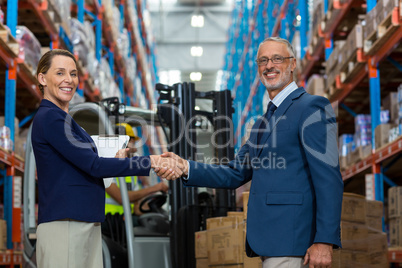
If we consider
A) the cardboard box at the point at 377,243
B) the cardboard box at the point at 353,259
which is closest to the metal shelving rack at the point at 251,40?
the cardboard box at the point at 377,243

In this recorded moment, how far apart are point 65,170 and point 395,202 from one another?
405cm

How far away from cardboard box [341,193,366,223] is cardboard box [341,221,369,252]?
0.04 metres

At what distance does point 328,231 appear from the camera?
2361 millimetres

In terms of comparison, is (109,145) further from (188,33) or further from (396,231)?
(188,33)

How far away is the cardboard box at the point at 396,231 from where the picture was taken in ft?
18.5

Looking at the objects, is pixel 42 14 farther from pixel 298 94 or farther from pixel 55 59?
pixel 298 94

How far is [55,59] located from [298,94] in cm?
112

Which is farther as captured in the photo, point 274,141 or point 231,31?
point 231,31

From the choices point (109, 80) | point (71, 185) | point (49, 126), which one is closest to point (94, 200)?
point (71, 185)

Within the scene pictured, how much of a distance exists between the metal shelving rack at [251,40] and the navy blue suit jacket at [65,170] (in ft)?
19.5

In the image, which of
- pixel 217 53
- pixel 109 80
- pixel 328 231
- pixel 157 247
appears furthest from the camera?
pixel 217 53

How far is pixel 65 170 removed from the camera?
2.58 metres

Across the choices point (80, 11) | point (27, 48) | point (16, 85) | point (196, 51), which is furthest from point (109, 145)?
A: point (196, 51)

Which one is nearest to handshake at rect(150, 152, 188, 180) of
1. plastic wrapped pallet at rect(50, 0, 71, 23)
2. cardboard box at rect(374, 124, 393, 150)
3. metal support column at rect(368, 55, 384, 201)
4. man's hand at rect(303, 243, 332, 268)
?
man's hand at rect(303, 243, 332, 268)
